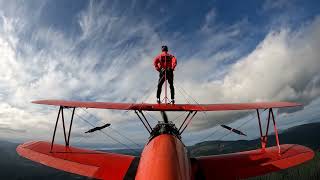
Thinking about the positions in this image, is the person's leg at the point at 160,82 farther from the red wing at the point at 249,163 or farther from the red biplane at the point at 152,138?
the red wing at the point at 249,163

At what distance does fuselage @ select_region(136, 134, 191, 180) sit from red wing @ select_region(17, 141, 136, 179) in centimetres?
408


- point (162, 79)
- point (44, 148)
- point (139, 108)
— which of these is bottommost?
point (44, 148)

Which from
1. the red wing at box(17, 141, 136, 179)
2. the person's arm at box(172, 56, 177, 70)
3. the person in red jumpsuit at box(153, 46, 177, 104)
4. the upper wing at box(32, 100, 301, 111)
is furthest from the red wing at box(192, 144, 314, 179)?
the person's arm at box(172, 56, 177, 70)

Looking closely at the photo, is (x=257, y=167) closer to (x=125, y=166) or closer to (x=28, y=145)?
(x=125, y=166)

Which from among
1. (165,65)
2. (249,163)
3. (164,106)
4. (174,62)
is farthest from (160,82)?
(249,163)

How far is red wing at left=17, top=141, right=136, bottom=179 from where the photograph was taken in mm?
11922

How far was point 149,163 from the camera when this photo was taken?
6.92 meters

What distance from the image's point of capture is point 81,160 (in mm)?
13430

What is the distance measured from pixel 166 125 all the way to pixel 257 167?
17.7ft

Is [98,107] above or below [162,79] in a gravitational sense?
below

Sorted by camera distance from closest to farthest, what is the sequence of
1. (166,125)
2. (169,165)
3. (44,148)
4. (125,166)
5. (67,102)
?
(169,165) → (166,125) → (125,166) → (67,102) → (44,148)

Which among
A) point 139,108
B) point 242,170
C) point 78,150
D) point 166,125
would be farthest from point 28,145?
point 242,170

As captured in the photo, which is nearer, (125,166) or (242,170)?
(125,166)

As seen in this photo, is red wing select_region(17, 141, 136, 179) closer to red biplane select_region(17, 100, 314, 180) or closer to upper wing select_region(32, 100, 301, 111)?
red biplane select_region(17, 100, 314, 180)
